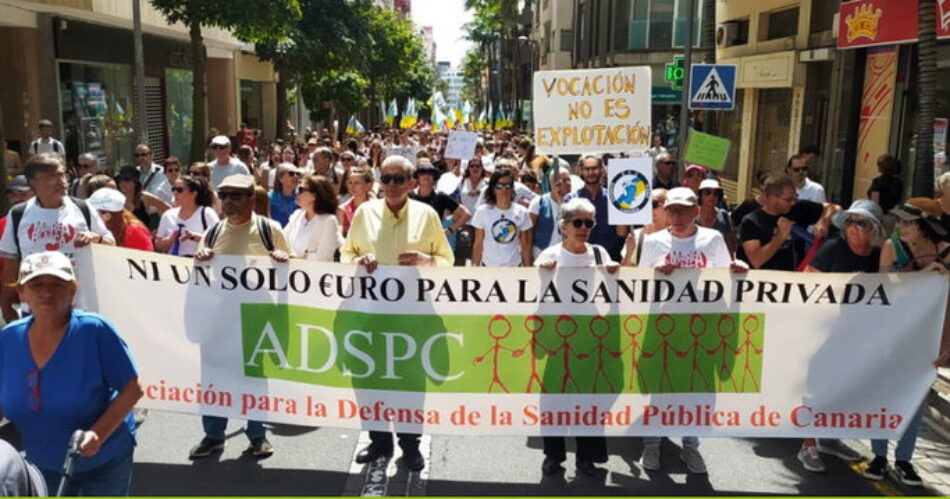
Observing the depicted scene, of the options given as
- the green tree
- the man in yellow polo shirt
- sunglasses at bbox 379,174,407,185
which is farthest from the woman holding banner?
the green tree

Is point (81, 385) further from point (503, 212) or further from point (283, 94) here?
point (283, 94)

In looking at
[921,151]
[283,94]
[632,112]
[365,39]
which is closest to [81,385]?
[632,112]

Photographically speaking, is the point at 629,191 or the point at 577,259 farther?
the point at 629,191

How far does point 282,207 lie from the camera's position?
28.2 ft

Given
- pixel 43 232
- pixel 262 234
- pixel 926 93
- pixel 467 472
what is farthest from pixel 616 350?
pixel 926 93

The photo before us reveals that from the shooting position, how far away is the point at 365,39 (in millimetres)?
28406

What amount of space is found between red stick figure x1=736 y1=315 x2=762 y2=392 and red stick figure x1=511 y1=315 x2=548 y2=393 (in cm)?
114

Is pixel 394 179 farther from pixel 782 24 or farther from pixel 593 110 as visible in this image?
pixel 782 24

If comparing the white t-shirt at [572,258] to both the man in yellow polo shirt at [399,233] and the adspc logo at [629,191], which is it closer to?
the man in yellow polo shirt at [399,233]

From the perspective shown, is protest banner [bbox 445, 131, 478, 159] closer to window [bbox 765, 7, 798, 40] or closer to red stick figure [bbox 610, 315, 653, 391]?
red stick figure [bbox 610, 315, 653, 391]

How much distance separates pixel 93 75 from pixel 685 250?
19.4 m

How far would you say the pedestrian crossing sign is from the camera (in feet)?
36.1

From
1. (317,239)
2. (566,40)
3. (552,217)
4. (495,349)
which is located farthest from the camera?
(566,40)

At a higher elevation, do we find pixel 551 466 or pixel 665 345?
pixel 665 345
